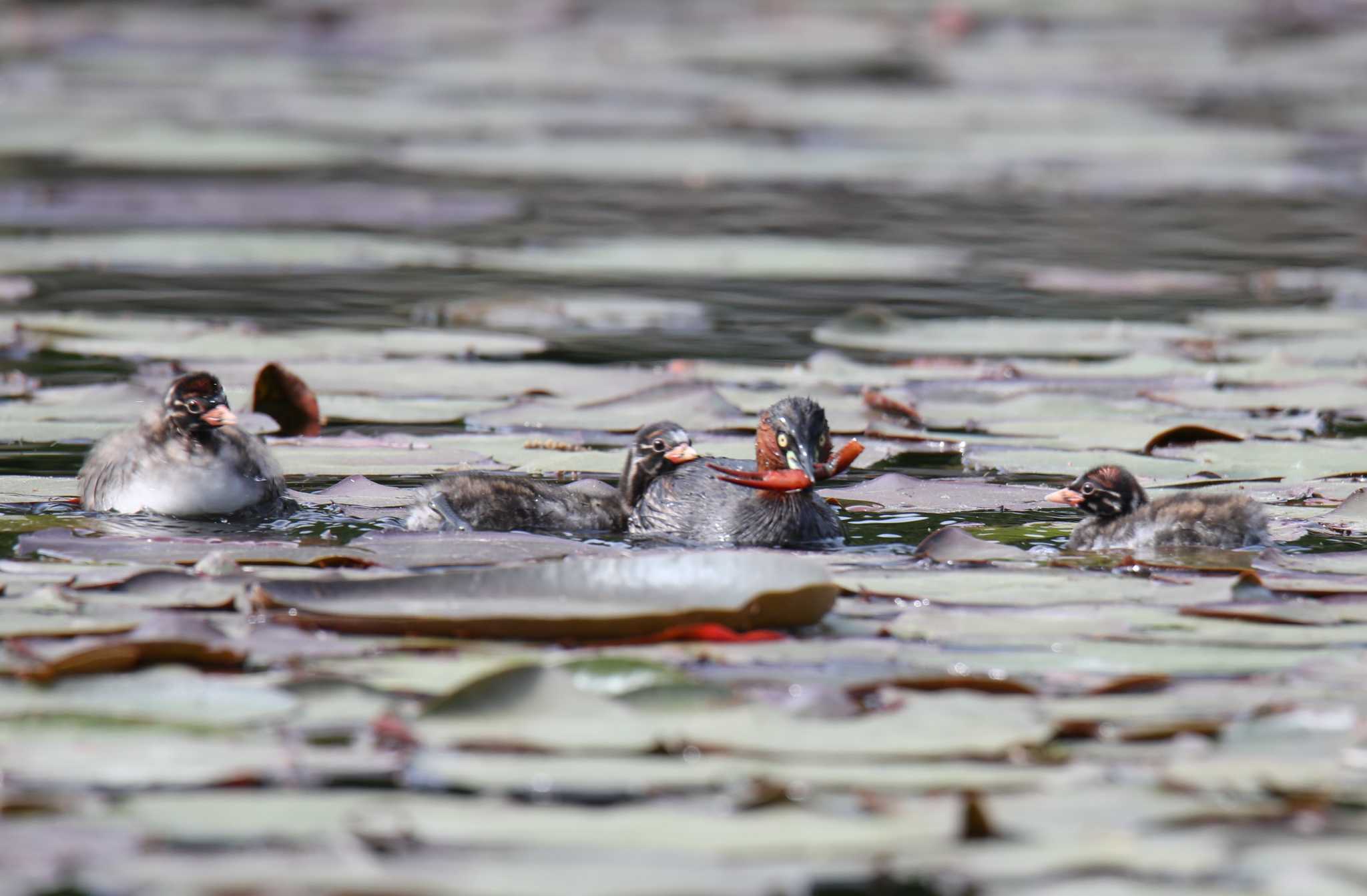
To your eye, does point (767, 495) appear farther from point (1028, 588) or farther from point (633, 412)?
point (1028, 588)

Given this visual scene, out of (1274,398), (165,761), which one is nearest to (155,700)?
(165,761)

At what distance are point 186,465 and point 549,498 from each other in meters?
1.12

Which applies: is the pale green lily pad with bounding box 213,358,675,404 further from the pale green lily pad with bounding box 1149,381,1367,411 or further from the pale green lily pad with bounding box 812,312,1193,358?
the pale green lily pad with bounding box 1149,381,1367,411

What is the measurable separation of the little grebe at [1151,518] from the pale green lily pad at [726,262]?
5454mm

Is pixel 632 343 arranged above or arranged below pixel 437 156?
below

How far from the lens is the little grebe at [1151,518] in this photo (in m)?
5.84

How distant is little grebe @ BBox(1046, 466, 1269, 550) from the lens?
19.1ft

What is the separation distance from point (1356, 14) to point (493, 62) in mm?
12106

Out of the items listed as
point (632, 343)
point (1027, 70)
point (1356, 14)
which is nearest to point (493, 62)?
point (1027, 70)

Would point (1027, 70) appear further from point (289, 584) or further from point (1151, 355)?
point (289, 584)

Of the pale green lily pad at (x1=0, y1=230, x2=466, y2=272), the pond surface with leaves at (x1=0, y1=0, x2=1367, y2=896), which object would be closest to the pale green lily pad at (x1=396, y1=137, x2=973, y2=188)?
the pond surface with leaves at (x1=0, y1=0, x2=1367, y2=896)

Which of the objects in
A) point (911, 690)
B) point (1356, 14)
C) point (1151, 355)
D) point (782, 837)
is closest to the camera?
point (782, 837)

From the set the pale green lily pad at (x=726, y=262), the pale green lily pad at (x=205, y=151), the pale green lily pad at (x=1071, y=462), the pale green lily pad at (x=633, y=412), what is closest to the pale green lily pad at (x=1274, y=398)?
the pale green lily pad at (x=1071, y=462)

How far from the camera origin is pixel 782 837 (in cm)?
333
